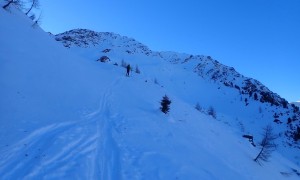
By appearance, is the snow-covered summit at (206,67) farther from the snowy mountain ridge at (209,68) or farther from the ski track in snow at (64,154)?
the ski track in snow at (64,154)

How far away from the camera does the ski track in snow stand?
10.8 metres

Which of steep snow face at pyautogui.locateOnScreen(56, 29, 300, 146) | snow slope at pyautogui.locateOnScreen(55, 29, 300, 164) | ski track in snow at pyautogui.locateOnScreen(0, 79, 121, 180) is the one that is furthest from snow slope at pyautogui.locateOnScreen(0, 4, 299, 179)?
steep snow face at pyautogui.locateOnScreen(56, 29, 300, 146)

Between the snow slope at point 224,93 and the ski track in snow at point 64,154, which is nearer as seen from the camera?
the ski track in snow at point 64,154

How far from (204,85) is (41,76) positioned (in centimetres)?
8800

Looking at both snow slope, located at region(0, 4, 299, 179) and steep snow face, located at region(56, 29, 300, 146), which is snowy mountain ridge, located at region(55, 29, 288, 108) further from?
snow slope, located at region(0, 4, 299, 179)

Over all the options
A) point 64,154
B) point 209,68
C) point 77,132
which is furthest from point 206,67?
point 64,154

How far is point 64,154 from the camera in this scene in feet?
42.3

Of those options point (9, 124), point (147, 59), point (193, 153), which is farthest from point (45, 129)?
point (147, 59)

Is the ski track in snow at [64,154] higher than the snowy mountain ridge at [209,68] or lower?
lower

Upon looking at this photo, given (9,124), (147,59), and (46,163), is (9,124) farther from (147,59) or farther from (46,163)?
(147,59)

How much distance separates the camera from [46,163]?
1158cm

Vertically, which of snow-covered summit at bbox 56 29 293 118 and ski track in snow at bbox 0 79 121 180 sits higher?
snow-covered summit at bbox 56 29 293 118

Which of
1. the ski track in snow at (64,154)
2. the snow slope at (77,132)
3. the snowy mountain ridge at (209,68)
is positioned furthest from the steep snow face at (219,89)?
the ski track in snow at (64,154)

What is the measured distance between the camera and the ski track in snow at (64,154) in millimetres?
10836
